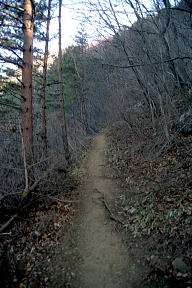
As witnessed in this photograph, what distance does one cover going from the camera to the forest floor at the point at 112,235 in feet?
11.8

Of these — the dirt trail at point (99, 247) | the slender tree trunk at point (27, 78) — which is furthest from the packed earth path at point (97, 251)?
the slender tree trunk at point (27, 78)

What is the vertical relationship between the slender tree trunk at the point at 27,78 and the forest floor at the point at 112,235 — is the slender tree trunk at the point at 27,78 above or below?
above

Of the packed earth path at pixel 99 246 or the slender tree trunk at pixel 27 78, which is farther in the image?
the slender tree trunk at pixel 27 78

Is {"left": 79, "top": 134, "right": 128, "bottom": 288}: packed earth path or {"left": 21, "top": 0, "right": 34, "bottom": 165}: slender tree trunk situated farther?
{"left": 21, "top": 0, "right": 34, "bottom": 165}: slender tree trunk

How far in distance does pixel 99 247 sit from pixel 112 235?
0.47 m

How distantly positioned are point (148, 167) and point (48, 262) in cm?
498

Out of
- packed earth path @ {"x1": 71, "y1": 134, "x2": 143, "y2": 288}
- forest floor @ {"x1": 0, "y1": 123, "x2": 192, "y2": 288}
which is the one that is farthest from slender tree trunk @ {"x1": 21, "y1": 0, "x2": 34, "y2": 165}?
packed earth path @ {"x1": 71, "y1": 134, "x2": 143, "y2": 288}

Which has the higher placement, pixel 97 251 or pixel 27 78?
pixel 27 78

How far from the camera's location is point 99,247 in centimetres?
443

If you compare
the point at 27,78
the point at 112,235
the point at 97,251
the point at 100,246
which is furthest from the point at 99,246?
the point at 27,78

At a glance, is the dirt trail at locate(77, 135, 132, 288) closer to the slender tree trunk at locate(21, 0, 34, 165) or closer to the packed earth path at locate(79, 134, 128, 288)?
the packed earth path at locate(79, 134, 128, 288)

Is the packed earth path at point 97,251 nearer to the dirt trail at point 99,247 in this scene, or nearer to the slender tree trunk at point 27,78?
the dirt trail at point 99,247

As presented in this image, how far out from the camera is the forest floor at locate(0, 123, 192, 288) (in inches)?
141

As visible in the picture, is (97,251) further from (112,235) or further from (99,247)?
(112,235)
